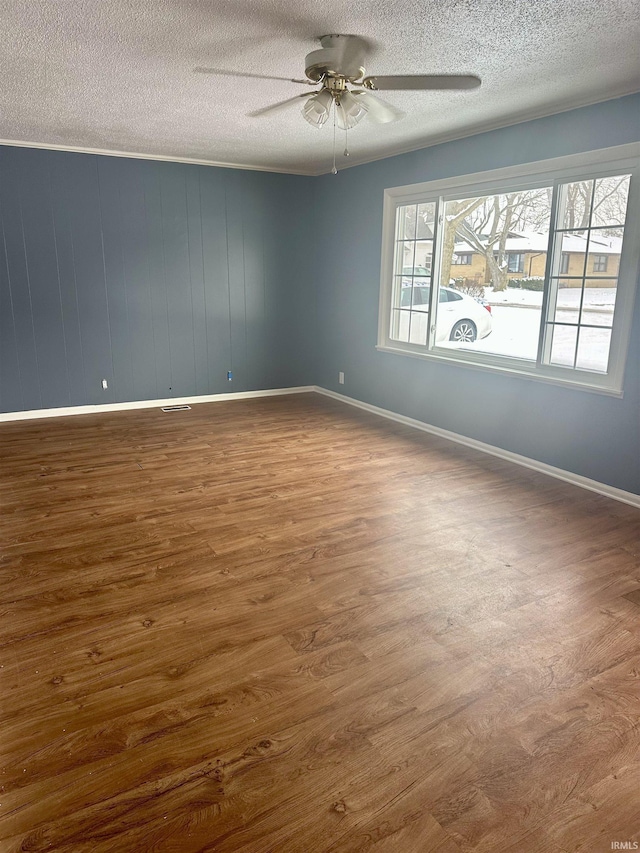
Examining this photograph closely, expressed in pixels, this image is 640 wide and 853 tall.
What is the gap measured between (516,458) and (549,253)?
1.53 m

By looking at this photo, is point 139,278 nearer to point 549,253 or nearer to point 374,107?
point 374,107

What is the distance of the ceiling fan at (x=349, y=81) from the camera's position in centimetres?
275

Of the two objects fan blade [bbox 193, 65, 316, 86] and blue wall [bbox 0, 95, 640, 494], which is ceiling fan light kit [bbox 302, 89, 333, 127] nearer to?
fan blade [bbox 193, 65, 316, 86]

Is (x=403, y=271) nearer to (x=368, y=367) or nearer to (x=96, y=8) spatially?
(x=368, y=367)

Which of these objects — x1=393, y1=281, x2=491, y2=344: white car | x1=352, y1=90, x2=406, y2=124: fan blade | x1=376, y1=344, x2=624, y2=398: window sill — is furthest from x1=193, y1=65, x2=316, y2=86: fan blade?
x1=376, y1=344, x2=624, y2=398: window sill

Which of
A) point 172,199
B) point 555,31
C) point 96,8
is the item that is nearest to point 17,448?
point 172,199

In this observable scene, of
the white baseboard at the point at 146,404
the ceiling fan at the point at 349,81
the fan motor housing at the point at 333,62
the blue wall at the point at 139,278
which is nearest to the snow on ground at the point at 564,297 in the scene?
the ceiling fan at the point at 349,81

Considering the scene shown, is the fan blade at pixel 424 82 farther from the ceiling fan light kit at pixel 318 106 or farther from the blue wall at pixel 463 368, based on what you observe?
the blue wall at pixel 463 368

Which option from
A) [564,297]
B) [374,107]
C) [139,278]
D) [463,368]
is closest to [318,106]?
[374,107]

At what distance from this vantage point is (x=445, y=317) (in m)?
5.25

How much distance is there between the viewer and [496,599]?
261cm

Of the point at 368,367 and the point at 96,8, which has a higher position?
the point at 96,8

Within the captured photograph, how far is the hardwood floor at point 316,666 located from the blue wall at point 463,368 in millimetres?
Answer: 405

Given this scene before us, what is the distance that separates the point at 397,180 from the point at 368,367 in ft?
6.01
